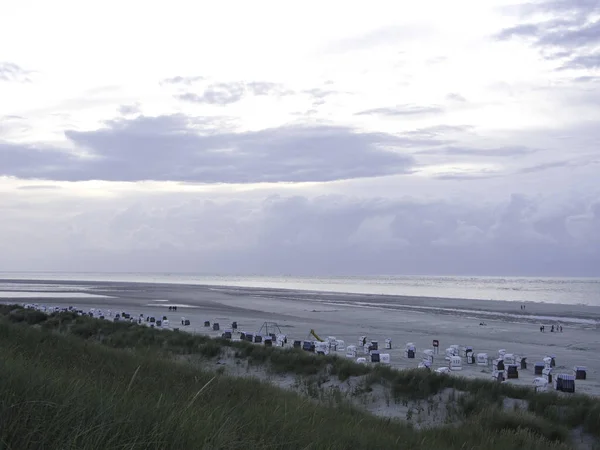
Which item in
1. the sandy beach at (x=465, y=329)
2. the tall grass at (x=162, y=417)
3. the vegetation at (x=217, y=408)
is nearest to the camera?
the tall grass at (x=162, y=417)

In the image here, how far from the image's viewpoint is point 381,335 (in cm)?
3206

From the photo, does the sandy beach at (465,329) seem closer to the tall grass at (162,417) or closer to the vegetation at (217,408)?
the vegetation at (217,408)

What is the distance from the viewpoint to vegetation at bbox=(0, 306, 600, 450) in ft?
14.7

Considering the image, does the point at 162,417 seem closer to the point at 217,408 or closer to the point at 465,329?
the point at 217,408

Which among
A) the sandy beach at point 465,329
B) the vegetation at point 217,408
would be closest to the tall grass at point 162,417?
the vegetation at point 217,408

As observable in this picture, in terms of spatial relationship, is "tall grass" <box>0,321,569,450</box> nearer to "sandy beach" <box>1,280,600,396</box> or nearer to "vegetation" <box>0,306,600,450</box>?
"vegetation" <box>0,306,600,450</box>

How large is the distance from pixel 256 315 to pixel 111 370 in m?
37.5

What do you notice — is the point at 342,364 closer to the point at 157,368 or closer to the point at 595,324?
the point at 157,368

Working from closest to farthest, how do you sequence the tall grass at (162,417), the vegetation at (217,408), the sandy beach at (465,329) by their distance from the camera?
the tall grass at (162,417)
the vegetation at (217,408)
the sandy beach at (465,329)

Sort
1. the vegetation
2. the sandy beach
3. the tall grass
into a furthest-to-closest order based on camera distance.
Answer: the sandy beach
the vegetation
the tall grass

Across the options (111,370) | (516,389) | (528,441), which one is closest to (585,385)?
(516,389)

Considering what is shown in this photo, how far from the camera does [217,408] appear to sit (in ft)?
20.3

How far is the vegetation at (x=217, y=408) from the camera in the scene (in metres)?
4.47

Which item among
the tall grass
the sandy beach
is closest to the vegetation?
the tall grass
